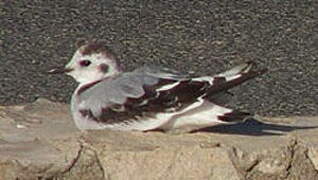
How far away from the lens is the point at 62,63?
29.3ft

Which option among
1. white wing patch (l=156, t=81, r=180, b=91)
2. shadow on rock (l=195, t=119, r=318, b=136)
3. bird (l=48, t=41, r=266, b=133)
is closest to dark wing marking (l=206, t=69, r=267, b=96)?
bird (l=48, t=41, r=266, b=133)

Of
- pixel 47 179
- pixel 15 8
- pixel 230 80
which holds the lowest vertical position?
pixel 15 8

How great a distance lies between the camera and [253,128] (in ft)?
20.5

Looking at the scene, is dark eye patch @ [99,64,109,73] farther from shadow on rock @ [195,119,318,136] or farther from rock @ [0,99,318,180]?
shadow on rock @ [195,119,318,136]

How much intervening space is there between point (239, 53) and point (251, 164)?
356cm

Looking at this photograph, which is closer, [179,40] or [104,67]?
[104,67]

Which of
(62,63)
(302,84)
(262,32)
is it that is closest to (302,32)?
(262,32)

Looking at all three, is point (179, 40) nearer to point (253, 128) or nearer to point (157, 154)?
point (253, 128)

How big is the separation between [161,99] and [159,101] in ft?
0.04

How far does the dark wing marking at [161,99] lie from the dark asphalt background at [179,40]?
2283mm

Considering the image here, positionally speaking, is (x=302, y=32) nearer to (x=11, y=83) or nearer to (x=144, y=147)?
(x=11, y=83)

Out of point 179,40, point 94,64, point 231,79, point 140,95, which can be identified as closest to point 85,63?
point 94,64

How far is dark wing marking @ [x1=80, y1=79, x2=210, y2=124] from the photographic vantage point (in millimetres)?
5723

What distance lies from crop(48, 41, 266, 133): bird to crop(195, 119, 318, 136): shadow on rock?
25 centimetres
